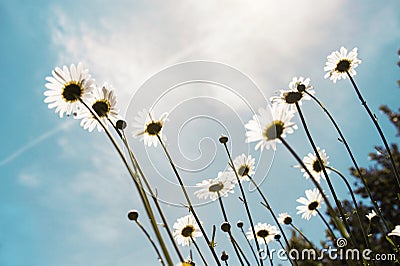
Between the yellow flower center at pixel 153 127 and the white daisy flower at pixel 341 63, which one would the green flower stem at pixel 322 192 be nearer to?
→ the yellow flower center at pixel 153 127

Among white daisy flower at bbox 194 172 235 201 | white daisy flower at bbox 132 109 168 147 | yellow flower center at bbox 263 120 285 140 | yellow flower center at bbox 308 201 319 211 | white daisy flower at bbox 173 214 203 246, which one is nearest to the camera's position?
yellow flower center at bbox 263 120 285 140

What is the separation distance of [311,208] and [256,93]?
4.96 ft

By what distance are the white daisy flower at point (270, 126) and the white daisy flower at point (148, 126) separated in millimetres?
713

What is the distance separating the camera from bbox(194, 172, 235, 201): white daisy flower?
2752 millimetres

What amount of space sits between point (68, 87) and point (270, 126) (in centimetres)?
106

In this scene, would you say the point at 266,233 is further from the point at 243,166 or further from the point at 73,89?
the point at 73,89

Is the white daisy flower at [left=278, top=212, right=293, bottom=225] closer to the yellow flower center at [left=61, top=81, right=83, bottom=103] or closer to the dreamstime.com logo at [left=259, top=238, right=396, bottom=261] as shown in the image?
the dreamstime.com logo at [left=259, top=238, right=396, bottom=261]

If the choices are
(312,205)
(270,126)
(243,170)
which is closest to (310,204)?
(312,205)

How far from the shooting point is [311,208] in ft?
11.3

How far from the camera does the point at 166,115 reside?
8.44 feet

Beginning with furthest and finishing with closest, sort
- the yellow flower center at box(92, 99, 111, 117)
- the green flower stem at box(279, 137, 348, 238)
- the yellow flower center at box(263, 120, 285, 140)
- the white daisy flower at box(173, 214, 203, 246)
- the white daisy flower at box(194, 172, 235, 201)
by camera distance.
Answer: the white daisy flower at box(173, 214, 203, 246), the white daisy flower at box(194, 172, 235, 201), the yellow flower center at box(92, 99, 111, 117), the yellow flower center at box(263, 120, 285, 140), the green flower stem at box(279, 137, 348, 238)

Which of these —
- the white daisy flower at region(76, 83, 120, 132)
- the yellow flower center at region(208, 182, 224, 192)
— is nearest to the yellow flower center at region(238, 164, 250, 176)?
the yellow flower center at region(208, 182, 224, 192)

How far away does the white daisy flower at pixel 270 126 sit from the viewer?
1895 mm

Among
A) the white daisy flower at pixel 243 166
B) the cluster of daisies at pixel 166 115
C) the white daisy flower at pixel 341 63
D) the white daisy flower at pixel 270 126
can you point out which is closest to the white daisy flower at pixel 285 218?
the cluster of daisies at pixel 166 115
